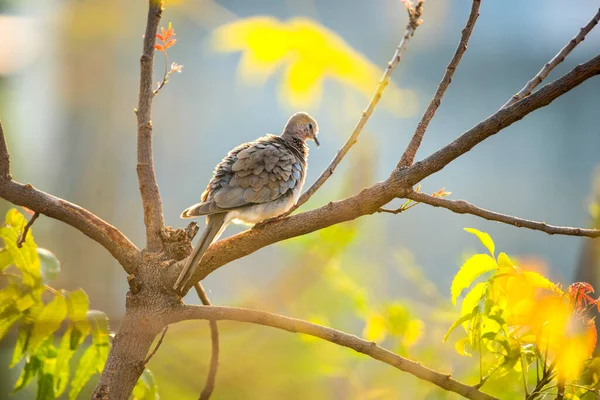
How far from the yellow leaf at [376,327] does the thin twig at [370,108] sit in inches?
21.8

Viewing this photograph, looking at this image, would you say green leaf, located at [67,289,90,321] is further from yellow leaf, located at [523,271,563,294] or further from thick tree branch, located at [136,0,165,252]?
yellow leaf, located at [523,271,563,294]

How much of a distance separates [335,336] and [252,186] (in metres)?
0.57

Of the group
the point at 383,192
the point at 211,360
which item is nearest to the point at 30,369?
the point at 211,360

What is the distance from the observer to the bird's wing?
1.36 m

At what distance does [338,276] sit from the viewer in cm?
164

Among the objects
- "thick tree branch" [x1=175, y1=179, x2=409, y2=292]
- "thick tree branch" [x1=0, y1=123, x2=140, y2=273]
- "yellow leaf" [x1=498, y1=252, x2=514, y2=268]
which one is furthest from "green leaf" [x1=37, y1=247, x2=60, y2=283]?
"yellow leaf" [x1=498, y1=252, x2=514, y2=268]

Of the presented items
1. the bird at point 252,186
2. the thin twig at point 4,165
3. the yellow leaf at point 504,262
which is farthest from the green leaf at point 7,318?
the yellow leaf at point 504,262

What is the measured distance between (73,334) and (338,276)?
79 cm

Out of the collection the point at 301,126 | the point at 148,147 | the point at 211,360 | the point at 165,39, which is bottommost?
the point at 211,360

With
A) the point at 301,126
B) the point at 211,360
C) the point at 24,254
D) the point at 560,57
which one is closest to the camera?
the point at 560,57

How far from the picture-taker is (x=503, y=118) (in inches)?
34.1

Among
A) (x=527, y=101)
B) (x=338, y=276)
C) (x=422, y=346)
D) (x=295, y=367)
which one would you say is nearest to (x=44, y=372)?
(x=295, y=367)

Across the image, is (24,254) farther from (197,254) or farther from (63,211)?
(197,254)

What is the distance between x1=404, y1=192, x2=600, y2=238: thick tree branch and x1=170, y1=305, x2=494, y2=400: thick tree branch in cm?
23
